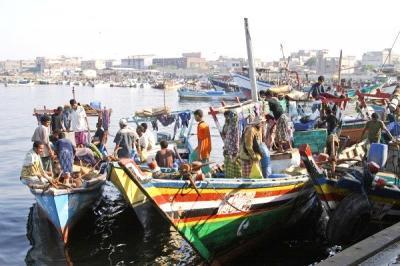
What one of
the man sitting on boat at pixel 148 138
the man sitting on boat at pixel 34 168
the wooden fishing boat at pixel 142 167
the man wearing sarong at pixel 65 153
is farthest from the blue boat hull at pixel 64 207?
the man sitting on boat at pixel 148 138

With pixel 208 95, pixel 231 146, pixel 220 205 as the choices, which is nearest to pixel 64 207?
pixel 220 205

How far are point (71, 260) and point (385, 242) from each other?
21.5 feet

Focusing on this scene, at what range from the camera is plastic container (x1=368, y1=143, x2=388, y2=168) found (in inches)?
465

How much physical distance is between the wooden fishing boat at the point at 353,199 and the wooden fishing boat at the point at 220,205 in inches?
31.2

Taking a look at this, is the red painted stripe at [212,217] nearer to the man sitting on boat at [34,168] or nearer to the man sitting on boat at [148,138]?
the man sitting on boat at [34,168]

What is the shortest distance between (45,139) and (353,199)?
7.54m

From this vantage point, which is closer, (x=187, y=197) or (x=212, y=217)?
(x=187, y=197)

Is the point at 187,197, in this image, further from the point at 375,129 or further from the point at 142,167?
the point at 375,129

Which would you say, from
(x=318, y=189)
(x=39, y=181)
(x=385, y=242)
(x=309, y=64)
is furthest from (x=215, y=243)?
(x=309, y=64)

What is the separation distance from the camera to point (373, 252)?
7.47 metres

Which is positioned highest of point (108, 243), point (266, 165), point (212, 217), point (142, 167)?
point (266, 165)

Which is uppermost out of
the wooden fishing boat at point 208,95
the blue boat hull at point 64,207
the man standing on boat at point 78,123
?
the man standing on boat at point 78,123

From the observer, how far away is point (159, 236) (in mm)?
12273

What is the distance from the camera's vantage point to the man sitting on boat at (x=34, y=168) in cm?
1114
